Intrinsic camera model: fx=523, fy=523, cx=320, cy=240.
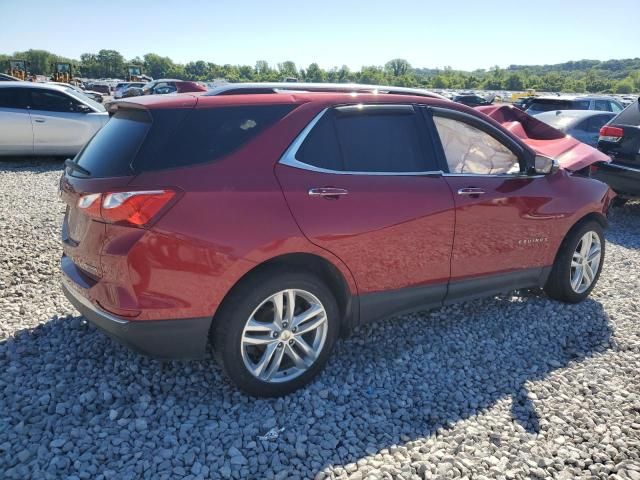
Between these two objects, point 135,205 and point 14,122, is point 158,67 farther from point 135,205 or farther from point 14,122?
point 135,205

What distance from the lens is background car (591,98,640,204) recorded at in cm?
727

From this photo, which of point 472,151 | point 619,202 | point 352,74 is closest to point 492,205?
point 472,151

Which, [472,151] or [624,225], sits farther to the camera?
[624,225]

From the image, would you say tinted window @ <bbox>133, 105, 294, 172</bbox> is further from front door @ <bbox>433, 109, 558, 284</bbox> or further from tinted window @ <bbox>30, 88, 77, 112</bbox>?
tinted window @ <bbox>30, 88, 77, 112</bbox>

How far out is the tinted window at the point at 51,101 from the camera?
33.0 feet

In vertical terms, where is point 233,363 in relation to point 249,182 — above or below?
below

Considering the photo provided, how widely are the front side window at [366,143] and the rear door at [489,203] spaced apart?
0.80ft

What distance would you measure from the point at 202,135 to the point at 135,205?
527 millimetres

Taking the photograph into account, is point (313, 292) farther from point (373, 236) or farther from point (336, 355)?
point (336, 355)

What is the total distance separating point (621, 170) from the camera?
7.37 m

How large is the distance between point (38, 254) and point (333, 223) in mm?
3548

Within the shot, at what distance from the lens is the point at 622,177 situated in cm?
735

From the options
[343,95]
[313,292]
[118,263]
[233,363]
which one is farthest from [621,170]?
[118,263]

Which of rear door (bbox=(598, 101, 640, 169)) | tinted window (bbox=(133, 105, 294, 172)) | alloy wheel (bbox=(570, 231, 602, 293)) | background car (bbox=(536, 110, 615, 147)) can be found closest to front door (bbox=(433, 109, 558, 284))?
alloy wheel (bbox=(570, 231, 602, 293))
